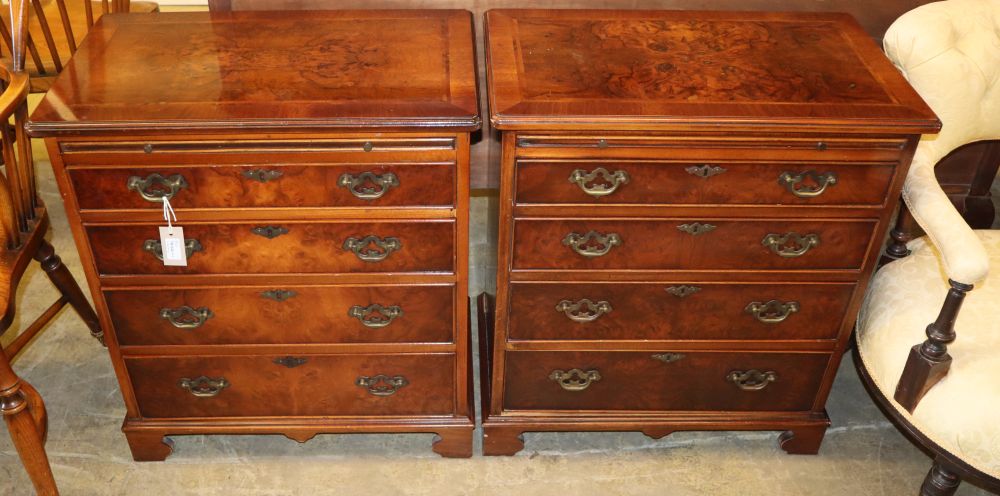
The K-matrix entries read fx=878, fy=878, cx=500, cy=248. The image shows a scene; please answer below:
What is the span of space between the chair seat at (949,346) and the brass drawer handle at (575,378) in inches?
25.7

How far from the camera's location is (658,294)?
6.66ft

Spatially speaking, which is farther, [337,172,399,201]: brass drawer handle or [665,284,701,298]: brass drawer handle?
[665,284,701,298]: brass drawer handle

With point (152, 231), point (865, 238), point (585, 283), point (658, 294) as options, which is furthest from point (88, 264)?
point (865, 238)

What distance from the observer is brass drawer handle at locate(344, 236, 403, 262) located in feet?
6.25

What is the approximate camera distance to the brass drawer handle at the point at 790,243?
1.94m

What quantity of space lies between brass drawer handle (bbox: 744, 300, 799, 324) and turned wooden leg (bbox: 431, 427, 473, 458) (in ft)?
2.54

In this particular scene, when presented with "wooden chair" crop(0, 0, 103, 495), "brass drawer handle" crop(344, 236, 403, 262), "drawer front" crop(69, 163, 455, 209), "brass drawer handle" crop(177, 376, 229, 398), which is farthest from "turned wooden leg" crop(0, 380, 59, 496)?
Result: "brass drawer handle" crop(344, 236, 403, 262)

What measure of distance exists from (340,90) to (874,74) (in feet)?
3.83

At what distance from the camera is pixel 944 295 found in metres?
2.02

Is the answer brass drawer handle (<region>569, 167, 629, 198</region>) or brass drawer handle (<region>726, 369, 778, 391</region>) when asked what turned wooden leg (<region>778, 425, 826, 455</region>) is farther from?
brass drawer handle (<region>569, 167, 629, 198</region>)

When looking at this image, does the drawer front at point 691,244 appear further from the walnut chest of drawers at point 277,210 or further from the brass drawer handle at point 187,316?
the brass drawer handle at point 187,316

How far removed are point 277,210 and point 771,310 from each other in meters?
1.16

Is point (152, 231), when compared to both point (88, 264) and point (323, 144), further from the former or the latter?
point (323, 144)

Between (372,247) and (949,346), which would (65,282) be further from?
(949,346)
